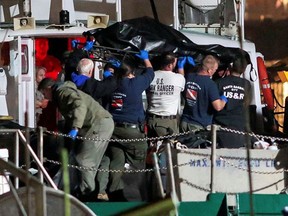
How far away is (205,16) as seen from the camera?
593 inches

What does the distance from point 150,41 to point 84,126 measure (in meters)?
1.89

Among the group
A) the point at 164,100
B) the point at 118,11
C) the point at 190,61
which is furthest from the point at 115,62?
the point at 118,11

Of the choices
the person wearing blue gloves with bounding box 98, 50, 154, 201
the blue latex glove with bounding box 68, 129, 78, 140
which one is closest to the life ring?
the person wearing blue gloves with bounding box 98, 50, 154, 201

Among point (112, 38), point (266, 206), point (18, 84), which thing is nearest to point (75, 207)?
point (266, 206)

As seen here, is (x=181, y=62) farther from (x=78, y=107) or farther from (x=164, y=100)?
(x=78, y=107)

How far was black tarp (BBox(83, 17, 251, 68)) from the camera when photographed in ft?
41.9

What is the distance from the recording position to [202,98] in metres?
12.0

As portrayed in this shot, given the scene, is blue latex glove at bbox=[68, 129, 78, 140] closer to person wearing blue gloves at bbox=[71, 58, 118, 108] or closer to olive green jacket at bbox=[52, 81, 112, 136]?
olive green jacket at bbox=[52, 81, 112, 136]

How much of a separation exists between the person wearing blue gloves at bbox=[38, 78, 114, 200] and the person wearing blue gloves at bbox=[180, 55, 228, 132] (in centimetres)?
112

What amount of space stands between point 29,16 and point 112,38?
8.08 ft

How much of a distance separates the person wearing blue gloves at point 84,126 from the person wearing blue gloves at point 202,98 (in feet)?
3.69

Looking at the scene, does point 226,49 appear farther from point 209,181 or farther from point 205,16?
point 209,181

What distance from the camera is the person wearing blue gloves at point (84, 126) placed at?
36.6ft

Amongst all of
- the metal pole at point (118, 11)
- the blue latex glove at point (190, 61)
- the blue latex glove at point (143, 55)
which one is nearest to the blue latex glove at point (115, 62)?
the blue latex glove at point (143, 55)
